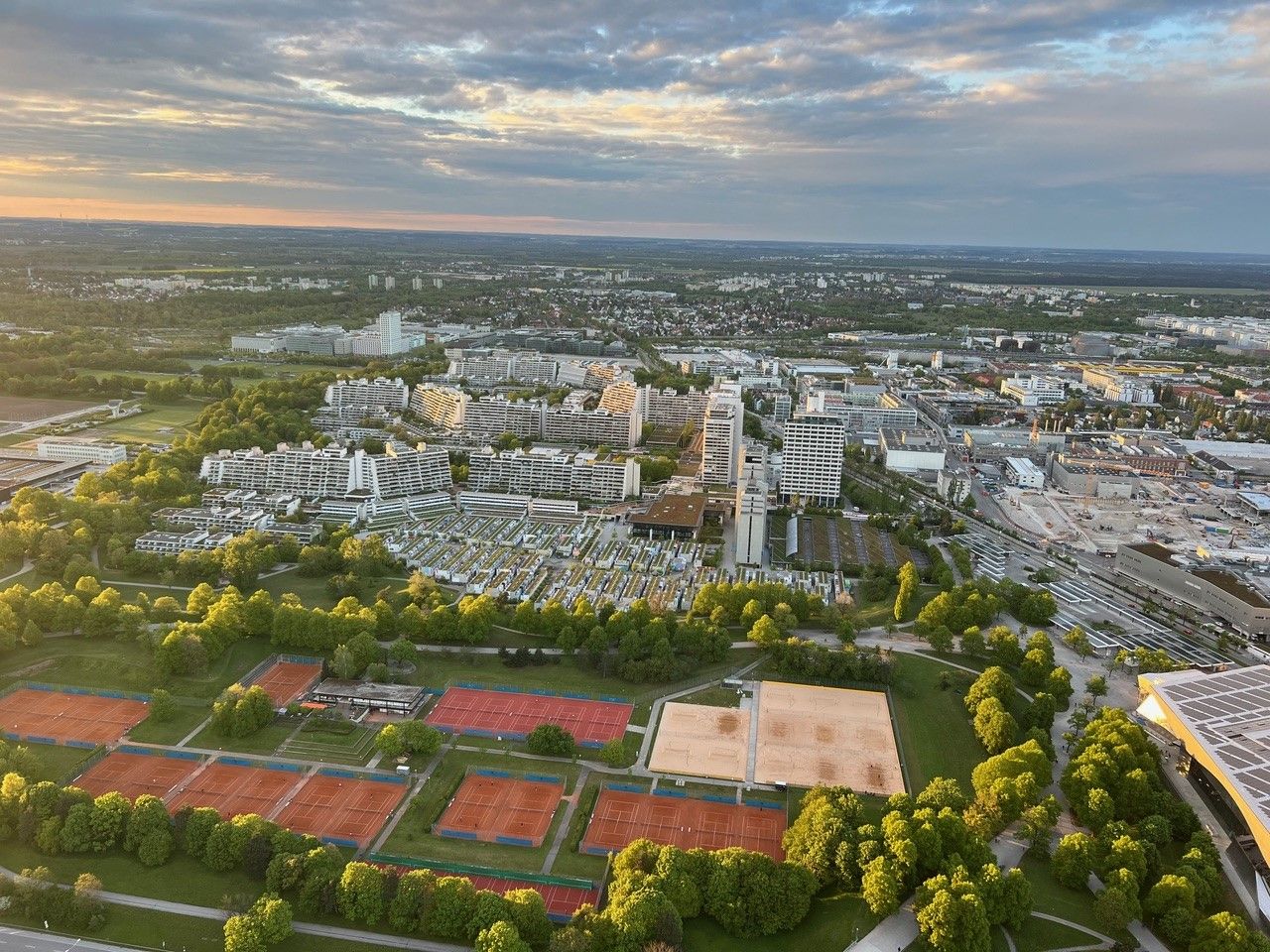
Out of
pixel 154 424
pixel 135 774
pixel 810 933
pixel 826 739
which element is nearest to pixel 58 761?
pixel 135 774

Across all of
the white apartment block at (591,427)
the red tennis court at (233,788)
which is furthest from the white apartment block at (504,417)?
the red tennis court at (233,788)

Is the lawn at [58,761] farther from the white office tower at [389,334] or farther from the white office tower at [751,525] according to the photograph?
the white office tower at [389,334]

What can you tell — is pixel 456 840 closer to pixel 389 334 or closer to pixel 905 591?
pixel 905 591

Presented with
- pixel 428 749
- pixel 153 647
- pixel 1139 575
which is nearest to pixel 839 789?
pixel 428 749

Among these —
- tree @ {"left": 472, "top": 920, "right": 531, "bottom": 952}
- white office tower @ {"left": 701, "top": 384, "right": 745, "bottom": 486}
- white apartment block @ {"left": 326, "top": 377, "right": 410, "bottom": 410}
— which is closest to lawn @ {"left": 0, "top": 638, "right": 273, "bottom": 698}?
tree @ {"left": 472, "top": 920, "right": 531, "bottom": 952}

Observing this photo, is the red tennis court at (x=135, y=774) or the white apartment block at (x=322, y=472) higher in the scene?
the white apartment block at (x=322, y=472)

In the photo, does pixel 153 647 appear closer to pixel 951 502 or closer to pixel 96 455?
pixel 96 455
